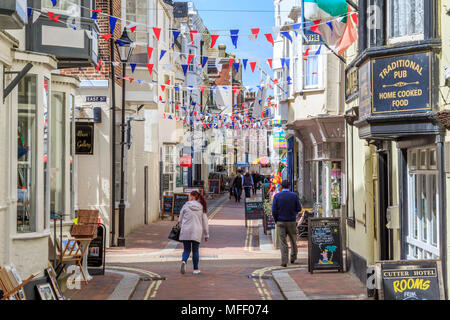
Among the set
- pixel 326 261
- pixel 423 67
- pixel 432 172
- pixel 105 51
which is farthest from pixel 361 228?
pixel 105 51

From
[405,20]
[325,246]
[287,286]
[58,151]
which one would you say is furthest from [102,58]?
[405,20]

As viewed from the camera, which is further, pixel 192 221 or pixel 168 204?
pixel 168 204

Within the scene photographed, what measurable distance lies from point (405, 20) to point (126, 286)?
6642mm

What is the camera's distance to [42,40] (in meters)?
10.9

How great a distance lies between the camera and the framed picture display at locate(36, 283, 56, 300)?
9531 millimetres

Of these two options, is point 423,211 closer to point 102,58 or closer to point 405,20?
point 405,20

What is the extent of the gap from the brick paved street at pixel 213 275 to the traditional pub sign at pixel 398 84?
345 cm

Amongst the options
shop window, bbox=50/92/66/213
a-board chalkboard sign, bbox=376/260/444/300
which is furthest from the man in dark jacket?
a-board chalkboard sign, bbox=376/260/444/300

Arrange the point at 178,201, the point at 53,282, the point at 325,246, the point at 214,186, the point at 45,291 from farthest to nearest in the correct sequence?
the point at 214,186
the point at 178,201
the point at 325,246
the point at 53,282
the point at 45,291

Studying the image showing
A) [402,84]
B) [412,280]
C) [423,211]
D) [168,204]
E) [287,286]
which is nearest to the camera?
[412,280]

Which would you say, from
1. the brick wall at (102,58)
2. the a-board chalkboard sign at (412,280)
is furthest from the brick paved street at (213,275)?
the brick wall at (102,58)

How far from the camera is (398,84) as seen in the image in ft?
28.4

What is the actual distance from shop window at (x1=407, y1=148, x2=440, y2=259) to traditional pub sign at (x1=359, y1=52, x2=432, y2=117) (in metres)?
0.77

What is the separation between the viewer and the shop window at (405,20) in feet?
29.1
